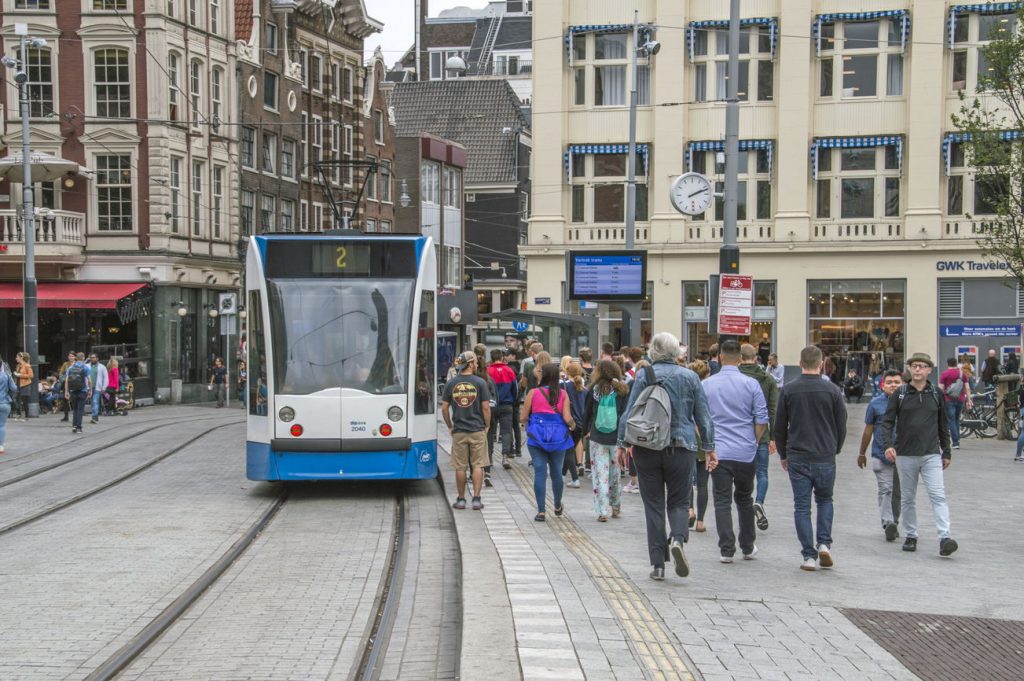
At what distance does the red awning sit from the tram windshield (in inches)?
1020

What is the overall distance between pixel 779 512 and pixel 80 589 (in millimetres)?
7788

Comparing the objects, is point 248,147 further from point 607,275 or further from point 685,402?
point 685,402

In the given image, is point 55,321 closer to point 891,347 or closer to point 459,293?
point 459,293

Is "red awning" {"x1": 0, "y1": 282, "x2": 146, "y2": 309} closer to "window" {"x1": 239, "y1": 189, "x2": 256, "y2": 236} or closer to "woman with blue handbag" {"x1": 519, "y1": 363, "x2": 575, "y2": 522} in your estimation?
"window" {"x1": 239, "y1": 189, "x2": 256, "y2": 236}

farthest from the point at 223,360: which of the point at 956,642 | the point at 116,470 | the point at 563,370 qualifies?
the point at 956,642

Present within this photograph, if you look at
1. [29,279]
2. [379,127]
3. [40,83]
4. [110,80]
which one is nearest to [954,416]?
[29,279]

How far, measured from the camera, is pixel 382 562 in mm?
11180

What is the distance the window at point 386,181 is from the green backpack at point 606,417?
48.7m

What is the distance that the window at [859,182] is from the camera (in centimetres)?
3528

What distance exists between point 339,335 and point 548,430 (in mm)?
3157

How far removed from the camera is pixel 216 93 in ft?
151

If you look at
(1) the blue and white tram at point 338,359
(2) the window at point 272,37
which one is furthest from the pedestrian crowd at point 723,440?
(2) the window at point 272,37

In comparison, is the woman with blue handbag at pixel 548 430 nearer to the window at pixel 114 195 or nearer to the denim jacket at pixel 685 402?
the denim jacket at pixel 685 402

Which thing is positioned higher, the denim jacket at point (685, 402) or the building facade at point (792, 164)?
the building facade at point (792, 164)
